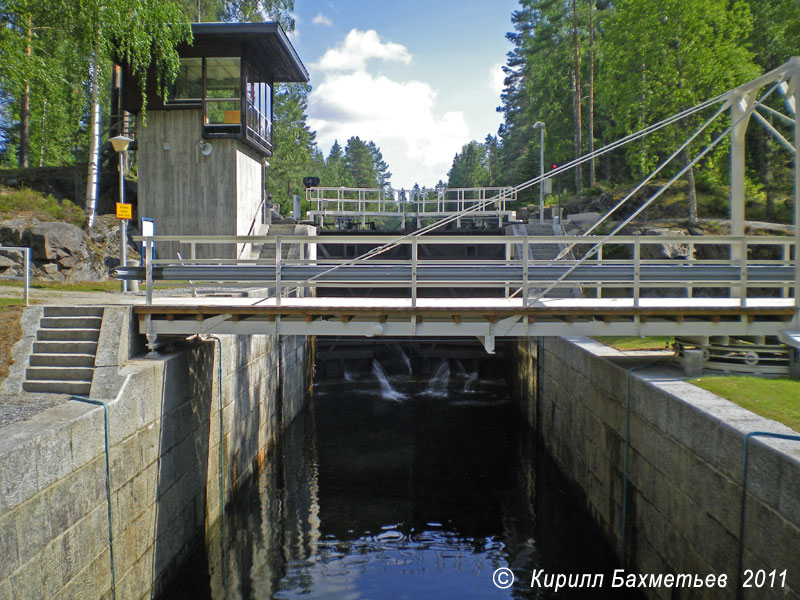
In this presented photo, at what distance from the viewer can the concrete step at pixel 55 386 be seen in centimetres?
703

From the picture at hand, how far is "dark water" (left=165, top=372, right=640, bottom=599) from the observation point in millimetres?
8836

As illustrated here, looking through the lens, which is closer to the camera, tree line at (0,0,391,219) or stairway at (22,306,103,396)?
stairway at (22,306,103,396)

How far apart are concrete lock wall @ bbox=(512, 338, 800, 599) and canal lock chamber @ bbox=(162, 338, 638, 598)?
96cm

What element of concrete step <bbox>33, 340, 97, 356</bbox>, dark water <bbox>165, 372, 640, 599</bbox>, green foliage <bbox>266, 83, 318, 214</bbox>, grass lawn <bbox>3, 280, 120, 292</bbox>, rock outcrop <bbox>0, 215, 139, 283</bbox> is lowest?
dark water <bbox>165, 372, 640, 599</bbox>

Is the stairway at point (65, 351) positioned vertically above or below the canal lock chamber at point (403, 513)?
above

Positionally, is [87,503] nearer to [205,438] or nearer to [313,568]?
[205,438]

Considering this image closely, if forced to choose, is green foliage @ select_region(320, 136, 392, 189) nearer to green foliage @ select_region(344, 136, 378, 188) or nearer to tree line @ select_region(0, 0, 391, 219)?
green foliage @ select_region(344, 136, 378, 188)

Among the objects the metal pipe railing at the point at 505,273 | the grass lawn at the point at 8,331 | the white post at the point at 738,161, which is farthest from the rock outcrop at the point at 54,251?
the white post at the point at 738,161

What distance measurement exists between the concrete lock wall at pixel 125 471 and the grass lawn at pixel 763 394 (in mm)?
6990

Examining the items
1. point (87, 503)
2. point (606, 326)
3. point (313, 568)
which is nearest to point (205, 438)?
point (313, 568)

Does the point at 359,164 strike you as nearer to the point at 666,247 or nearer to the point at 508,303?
the point at 666,247

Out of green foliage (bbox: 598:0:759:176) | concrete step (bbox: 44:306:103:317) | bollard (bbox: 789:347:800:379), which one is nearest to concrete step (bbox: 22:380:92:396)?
concrete step (bbox: 44:306:103:317)

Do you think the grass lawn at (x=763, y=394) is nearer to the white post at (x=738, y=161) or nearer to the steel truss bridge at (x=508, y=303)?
the steel truss bridge at (x=508, y=303)

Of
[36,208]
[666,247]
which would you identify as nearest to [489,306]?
[666,247]
